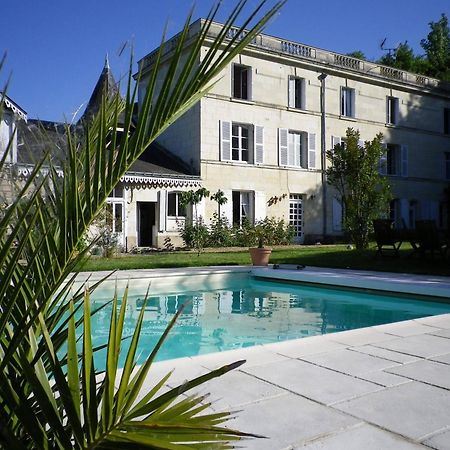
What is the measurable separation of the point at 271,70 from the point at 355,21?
12.1 meters

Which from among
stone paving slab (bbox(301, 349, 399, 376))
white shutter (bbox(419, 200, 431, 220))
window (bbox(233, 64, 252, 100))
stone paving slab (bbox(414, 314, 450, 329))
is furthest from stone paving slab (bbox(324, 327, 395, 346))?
white shutter (bbox(419, 200, 431, 220))

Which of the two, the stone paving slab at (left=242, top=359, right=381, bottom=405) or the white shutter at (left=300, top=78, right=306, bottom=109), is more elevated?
the white shutter at (left=300, top=78, right=306, bottom=109)

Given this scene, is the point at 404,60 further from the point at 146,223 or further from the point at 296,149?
the point at 146,223

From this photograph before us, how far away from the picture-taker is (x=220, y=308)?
8.81 meters

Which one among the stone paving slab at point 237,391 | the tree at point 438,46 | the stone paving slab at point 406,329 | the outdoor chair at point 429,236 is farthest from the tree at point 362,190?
the tree at point 438,46

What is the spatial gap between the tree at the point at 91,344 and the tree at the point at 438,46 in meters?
40.3

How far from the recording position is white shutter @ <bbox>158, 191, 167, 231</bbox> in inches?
762

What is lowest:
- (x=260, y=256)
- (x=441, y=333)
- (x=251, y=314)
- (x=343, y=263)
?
(x=251, y=314)

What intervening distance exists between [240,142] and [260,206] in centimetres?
294

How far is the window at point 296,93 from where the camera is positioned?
22.8 m

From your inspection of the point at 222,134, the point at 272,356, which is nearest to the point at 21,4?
the point at 272,356

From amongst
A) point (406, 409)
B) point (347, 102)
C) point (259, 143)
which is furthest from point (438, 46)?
point (406, 409)

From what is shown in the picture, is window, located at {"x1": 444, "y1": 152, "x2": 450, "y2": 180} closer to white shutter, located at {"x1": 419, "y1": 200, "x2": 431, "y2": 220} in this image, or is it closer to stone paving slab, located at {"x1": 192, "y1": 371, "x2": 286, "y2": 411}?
white shutter, located at {"x1": 419, "y1": 200, "x2": 431, "y2": 220}

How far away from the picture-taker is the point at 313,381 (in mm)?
3258
